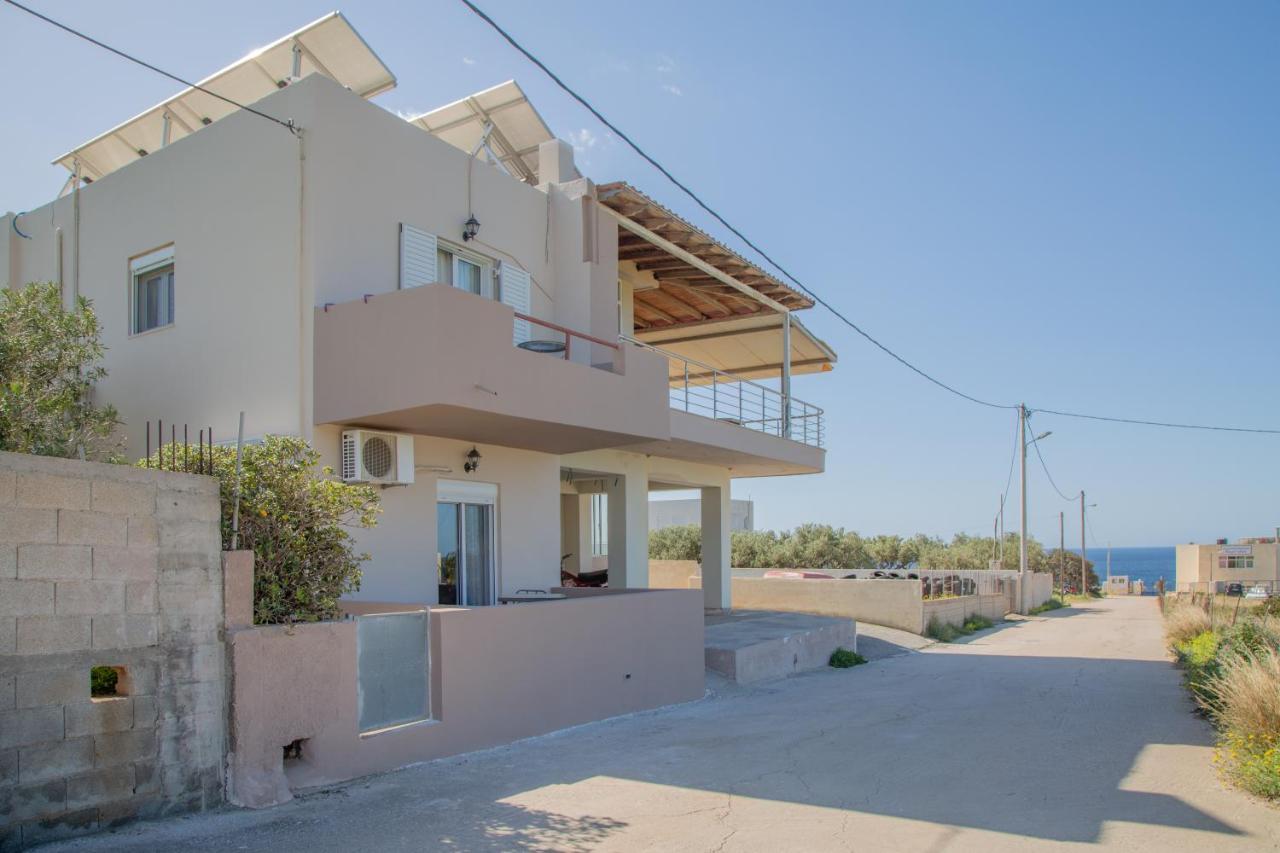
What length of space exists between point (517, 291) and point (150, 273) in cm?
479

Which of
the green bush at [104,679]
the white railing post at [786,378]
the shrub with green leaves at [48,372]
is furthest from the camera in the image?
the white railing post at [786,378]

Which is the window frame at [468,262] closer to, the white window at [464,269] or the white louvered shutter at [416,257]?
the white window at [464,269]

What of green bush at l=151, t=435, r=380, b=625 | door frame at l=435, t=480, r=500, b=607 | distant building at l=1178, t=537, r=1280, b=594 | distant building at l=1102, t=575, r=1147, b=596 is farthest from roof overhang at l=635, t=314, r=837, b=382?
distant building at l=1102, t=575, r=1147, b=596

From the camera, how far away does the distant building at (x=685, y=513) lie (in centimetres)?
5041

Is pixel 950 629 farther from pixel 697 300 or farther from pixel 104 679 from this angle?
pixel 104 679

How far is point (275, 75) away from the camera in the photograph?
13367mm

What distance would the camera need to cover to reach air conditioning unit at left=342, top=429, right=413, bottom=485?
1103 centimetres

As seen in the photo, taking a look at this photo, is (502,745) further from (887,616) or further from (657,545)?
(657,545)

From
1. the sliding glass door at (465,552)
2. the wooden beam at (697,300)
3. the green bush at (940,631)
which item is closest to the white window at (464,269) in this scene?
the sliding glass door at (465,552)

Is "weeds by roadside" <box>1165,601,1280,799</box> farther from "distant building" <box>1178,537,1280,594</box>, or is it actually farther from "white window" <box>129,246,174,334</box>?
"distant building" <box>1178,537,1280,594</box>

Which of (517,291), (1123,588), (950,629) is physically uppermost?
(517,291)

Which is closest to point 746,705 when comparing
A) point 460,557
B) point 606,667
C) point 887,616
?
→ point 606,667

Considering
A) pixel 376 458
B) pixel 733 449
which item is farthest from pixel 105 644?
pixel 733 449

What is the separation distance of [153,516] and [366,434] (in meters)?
4.08
